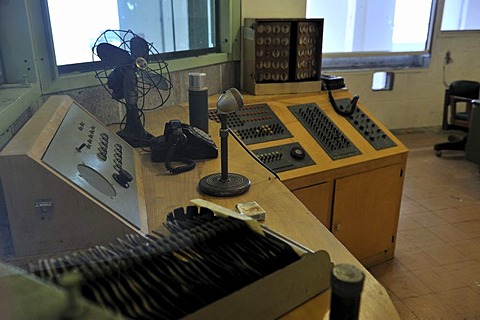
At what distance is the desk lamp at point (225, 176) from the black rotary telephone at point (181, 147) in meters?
0.19

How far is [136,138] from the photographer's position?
5.88ft

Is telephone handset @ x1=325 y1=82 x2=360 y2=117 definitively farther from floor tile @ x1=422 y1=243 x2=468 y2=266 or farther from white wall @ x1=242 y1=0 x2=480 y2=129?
white wall @ x1=242 y1=0 x2=480 y2=129

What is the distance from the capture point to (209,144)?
169 cm

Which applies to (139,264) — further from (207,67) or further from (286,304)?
(207,67)

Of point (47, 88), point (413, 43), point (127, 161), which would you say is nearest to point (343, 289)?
point (127, 161)

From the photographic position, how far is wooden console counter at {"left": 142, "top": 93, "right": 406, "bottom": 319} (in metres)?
0.93

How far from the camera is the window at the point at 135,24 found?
6.11 ft

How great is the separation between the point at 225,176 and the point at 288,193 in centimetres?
23

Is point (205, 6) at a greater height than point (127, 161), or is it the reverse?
point (205, 6)

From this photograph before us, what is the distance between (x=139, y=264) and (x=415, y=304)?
1886 millimetres

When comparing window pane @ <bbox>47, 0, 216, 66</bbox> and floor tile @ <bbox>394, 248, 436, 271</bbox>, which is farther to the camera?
floor tile @ <bbox>394, 248, 436, 271</bbox>

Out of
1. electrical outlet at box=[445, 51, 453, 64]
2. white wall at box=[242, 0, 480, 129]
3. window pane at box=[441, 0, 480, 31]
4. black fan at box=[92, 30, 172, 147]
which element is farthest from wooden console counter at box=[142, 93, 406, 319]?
window pane at box=[441, 0, 480, 31]

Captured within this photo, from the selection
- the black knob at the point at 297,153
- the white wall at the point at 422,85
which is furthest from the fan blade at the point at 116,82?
the white wall at the point at 422,85

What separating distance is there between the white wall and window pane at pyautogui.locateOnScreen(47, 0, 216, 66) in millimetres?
2474
